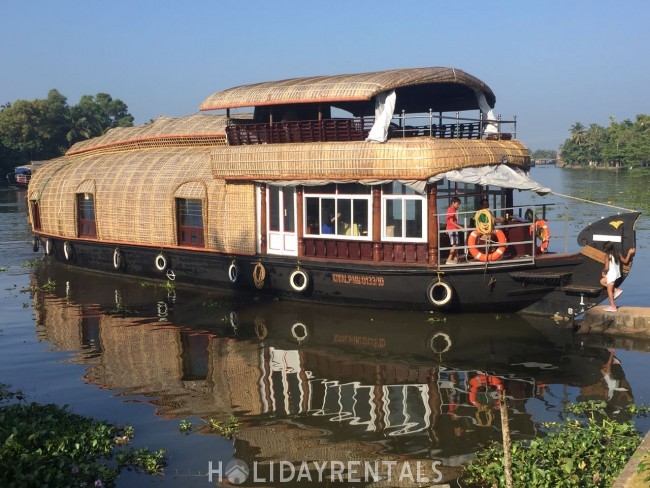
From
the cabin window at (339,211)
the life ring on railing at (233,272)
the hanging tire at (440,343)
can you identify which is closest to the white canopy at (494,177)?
the cabin window at (339,211)

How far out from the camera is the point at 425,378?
898 centimetres

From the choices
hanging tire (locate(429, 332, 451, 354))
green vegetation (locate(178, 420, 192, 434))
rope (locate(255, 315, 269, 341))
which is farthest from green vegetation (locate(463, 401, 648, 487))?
rope (locate(255, 315, 269, 341))

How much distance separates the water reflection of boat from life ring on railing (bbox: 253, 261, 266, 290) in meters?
0.41

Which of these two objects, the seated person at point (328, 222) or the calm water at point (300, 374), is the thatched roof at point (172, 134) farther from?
the seated person at point (328, 222)

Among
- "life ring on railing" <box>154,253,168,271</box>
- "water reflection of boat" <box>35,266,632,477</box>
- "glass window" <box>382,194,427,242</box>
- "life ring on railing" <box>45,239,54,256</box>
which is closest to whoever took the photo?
"water reflection of boat" <box>35,266,632,477</box>

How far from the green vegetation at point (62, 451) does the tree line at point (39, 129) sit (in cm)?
5268

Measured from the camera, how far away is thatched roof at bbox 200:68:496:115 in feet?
38.3

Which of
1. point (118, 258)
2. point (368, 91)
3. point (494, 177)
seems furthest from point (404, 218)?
point (118, 258)

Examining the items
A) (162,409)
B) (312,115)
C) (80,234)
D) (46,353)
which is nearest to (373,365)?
(162,409)

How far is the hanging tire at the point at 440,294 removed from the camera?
36.3ft

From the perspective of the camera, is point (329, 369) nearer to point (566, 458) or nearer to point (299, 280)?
point (299, 280)

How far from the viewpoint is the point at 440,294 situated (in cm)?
1120

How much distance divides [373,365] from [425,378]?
0.87 m

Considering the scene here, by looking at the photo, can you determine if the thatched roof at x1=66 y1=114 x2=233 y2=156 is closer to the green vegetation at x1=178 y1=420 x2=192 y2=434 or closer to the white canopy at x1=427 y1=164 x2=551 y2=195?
the white canopy at x1=427 y1=164 x2=551 y2=195
